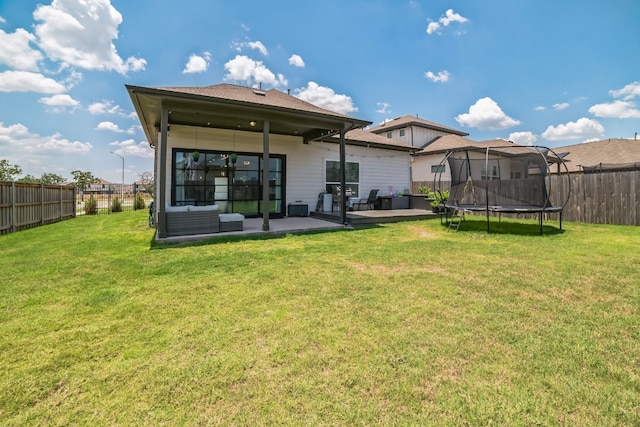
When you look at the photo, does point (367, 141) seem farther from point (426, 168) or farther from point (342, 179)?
point (426, 168)

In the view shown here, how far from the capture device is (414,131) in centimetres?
1948

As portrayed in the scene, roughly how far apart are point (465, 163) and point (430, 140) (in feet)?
39.3

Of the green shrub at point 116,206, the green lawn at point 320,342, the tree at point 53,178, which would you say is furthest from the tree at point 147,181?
the tree at point 53,178

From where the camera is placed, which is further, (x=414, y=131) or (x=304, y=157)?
(x=414, y=131)

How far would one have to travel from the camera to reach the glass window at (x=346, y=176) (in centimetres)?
1057

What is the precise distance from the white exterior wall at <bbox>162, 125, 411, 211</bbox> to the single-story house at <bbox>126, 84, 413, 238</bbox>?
31 millimetres

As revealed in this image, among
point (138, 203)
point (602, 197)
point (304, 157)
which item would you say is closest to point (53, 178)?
point (138, 203)

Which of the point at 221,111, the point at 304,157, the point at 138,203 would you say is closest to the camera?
the point at 221,111

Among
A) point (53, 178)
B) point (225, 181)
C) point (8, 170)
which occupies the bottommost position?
point (225, 181)

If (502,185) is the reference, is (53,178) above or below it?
above

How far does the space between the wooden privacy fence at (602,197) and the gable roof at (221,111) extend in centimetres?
661

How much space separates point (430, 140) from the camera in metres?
20.4

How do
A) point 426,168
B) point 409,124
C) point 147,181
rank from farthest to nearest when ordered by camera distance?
point 409,124 < point 147,181 < point 426,168

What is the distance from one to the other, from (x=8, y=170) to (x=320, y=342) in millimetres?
45473
